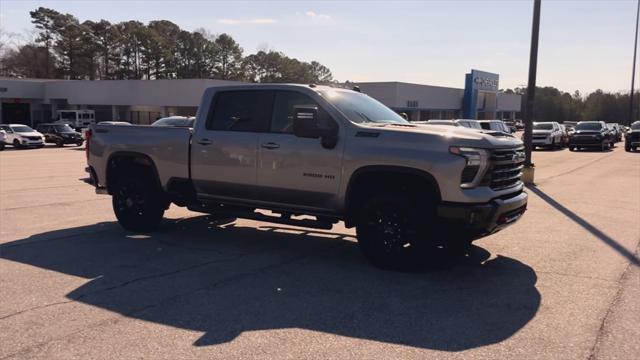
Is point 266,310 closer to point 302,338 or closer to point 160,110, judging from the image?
point 302,338

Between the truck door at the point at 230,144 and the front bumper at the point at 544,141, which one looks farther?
the front bumper at the point at 544,141

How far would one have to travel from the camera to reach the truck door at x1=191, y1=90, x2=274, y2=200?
732 cm

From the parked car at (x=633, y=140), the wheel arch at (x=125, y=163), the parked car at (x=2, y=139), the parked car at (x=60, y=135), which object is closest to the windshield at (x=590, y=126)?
the parked car at (x=633, y=140)

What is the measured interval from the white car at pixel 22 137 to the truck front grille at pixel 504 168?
115ft

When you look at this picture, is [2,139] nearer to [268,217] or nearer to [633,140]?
[268,217]

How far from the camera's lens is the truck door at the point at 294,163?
21.9ft

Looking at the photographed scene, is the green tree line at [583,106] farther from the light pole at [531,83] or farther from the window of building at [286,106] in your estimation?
the window of building at [286,106]

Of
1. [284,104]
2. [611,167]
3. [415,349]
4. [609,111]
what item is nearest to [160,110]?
[611,167]

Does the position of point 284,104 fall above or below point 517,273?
above

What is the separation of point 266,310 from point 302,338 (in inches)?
28.8

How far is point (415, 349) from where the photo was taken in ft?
14.1

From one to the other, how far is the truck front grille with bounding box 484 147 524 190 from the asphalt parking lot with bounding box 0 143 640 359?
104 cm

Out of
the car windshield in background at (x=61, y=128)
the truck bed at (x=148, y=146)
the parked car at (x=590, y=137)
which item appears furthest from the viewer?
the car windshield in background at (x=61, y=128)

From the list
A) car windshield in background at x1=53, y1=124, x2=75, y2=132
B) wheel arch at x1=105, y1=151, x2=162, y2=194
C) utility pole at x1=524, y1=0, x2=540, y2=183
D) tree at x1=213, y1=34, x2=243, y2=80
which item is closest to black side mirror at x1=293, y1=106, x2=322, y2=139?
wheel arch at x1=105, y1=151, x2=162, y2=194
